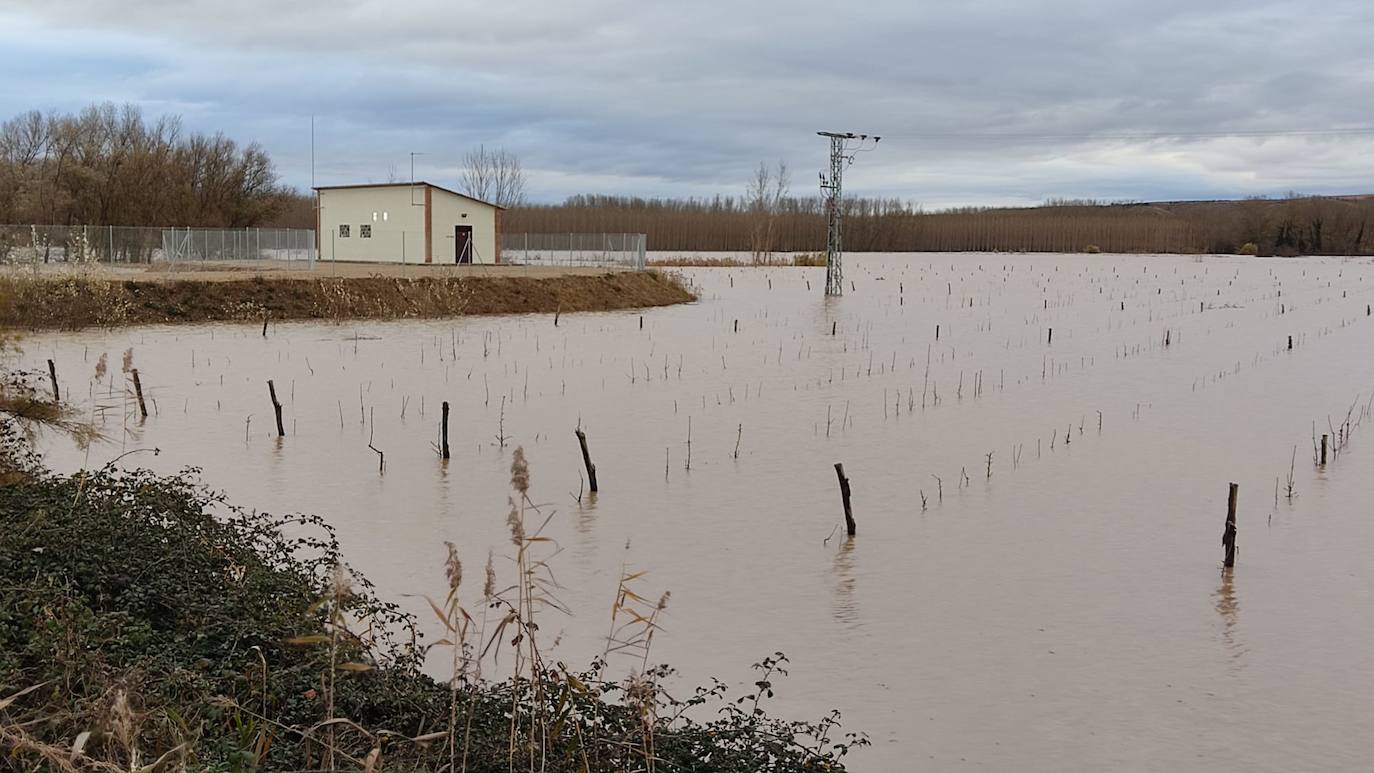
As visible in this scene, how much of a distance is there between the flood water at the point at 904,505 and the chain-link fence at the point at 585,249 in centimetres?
2445

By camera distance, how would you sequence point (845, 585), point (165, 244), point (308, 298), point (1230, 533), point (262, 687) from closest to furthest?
point (262, 687), point (845, 585), point (1230, 533), point (308, 298), point (165, 244)

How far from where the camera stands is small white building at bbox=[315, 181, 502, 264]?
49.2 meters

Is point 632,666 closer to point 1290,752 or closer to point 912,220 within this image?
point 1290,752

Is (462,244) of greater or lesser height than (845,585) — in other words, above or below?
above

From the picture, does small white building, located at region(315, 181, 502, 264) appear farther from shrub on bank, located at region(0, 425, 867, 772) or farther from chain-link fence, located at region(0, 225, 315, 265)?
shrub on bank, located at region(0, 425, 867, 772)

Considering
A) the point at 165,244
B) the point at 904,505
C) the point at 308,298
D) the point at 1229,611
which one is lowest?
the point at 1229,611

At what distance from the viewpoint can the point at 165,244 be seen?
1641 inches

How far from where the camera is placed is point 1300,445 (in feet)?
51.6

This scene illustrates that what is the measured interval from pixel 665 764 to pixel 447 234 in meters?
46.1

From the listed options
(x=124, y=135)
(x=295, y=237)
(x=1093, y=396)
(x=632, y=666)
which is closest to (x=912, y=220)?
(x=124, y=135)

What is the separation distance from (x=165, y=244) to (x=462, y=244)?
12377mm

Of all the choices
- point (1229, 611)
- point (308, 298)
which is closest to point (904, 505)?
point (1229, 611)

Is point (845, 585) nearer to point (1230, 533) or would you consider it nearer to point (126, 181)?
point (1230, 533)

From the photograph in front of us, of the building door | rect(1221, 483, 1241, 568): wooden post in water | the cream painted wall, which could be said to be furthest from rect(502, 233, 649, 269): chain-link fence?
rect(1221, 483, 1241, 568): wooden post in water
